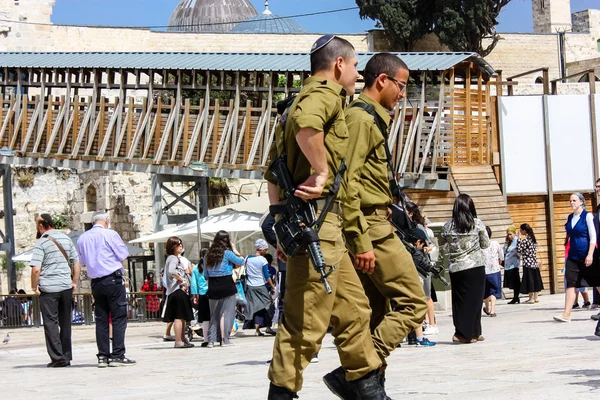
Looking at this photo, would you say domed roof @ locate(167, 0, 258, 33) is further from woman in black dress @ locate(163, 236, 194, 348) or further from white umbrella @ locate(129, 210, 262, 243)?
woman in black dress @ locate(163, 236, 194, 348)

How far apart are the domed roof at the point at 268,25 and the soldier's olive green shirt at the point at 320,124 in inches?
2423

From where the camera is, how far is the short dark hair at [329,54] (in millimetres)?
6461

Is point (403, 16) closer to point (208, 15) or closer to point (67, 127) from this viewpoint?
point (208, 15)

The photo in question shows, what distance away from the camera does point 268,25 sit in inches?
2758

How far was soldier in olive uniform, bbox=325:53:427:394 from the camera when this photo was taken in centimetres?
652

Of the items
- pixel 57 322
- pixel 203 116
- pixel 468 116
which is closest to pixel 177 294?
pixel 57 322

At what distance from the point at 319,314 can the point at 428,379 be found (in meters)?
2.49

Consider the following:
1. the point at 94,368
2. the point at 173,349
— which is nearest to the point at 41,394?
the point at 94,368

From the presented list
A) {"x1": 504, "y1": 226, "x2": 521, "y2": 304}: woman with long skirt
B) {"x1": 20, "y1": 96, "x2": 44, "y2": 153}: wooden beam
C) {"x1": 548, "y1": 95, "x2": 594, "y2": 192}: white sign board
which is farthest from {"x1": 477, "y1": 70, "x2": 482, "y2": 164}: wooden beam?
{"x1": 20, "y1": 96, "x2": 44, "y2": 153}: wooden beam

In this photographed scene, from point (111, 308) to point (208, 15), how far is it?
62.9 m

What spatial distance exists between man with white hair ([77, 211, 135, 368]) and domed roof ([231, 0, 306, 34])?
5620cm

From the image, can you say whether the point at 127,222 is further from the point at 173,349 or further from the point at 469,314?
the point at 469,314

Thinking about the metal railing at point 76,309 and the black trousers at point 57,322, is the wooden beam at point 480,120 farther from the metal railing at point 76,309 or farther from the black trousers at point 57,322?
the black trousers at point 57,322

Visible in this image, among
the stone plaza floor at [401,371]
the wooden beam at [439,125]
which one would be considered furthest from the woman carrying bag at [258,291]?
the wooden beam at [439,125]
